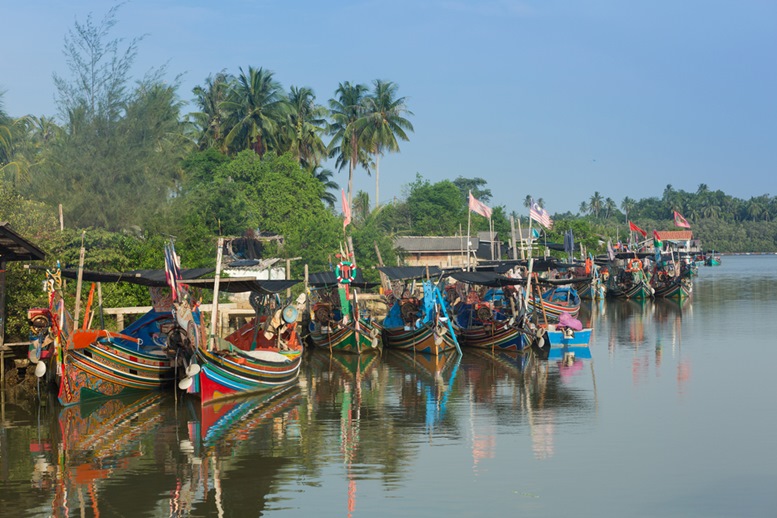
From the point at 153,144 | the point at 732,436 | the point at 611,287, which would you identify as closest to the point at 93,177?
the point at 153,144

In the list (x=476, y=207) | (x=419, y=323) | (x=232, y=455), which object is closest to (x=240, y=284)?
(x=232, y=455)

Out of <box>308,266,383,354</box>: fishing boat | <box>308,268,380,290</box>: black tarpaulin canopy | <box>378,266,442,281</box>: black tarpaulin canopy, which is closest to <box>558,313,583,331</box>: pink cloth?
<box>378,266,442,281</box>: black tarpaulin canopy

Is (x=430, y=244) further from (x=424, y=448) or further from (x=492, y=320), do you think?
(x=424, y=448)

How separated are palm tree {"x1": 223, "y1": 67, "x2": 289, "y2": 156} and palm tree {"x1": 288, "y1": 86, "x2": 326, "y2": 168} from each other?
12.2 feet

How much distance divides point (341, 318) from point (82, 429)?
15.0 meters

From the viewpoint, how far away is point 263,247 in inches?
1886

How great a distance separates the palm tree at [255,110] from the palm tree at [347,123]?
8943mm

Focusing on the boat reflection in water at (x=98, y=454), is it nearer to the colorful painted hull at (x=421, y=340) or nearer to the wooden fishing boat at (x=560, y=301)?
the colorful painted hull at (x=421, y=340)

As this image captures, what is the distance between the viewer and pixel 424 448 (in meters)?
17.8

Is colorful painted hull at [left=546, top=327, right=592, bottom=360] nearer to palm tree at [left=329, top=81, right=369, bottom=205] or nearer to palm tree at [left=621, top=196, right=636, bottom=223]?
palm tree at [left=329, top=81, right=369, bottom=205]

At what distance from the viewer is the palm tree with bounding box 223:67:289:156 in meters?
56.9

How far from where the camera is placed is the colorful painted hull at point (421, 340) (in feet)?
99.1

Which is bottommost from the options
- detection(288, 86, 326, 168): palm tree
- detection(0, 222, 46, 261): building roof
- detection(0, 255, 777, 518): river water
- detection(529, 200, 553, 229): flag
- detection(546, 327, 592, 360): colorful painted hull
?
detection(0, 255, 777, 518): river water

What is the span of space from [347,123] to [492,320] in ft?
126
